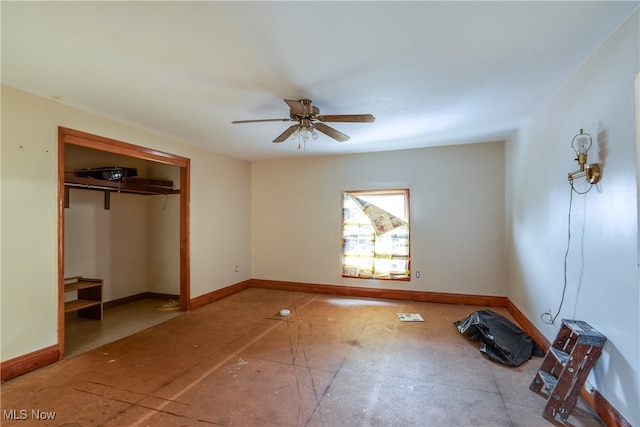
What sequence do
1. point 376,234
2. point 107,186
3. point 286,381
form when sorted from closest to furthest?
1. point 286,381
2. point 107,186
3. point 376,234

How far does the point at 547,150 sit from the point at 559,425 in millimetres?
2315

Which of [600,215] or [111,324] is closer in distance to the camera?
[600,215]

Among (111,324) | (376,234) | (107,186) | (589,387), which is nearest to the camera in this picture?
(589,387)

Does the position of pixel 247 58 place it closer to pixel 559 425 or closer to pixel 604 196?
pixel 604 196

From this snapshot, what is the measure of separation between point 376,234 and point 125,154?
3788mm

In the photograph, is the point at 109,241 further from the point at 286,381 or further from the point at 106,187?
the point at 286,381

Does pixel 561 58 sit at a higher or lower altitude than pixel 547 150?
higher

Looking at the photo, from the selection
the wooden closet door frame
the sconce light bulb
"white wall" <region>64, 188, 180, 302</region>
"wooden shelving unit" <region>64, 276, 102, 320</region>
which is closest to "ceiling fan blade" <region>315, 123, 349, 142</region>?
the sconce light bulb

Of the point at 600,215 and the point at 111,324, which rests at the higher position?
the point at 600,215

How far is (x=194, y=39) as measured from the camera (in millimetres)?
1826

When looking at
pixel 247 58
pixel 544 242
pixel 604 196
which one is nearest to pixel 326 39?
pixel 247 58

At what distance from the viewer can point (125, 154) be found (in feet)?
11.4

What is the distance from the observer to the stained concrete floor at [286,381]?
1984 millimetres

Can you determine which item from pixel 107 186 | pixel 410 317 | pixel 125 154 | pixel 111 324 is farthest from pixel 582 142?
pixel 111 324
